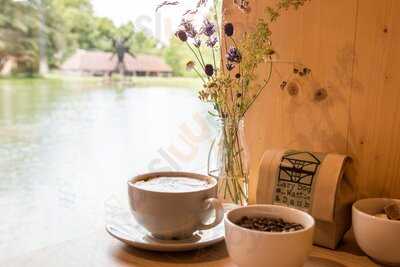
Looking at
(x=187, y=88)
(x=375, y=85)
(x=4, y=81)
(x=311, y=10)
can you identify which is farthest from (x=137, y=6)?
(x=375, y=85)

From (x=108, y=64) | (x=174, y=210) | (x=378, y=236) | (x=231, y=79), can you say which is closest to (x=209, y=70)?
(x=231, y=79)

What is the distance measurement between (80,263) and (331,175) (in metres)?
0.46

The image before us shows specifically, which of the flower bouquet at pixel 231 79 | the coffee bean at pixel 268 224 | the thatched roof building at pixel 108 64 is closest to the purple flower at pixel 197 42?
the flower bouquet at pixel 231 79

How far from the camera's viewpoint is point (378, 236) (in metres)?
0.69

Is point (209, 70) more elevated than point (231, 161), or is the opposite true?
point (209, 70)

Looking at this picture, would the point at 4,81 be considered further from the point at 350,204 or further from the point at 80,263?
the point at 350,204

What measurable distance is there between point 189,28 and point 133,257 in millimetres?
462

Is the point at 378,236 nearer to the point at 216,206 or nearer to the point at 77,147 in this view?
the point at 216,206

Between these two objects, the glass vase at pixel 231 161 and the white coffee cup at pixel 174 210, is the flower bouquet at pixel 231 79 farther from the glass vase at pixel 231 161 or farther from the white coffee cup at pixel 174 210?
the white coffee cup at pixel 174 210

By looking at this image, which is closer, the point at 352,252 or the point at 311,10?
the point at 352,252

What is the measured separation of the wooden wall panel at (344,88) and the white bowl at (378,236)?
0.14 meters

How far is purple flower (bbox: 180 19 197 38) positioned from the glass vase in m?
0.19

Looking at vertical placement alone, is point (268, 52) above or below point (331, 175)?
above

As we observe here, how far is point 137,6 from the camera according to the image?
1.23 meters
